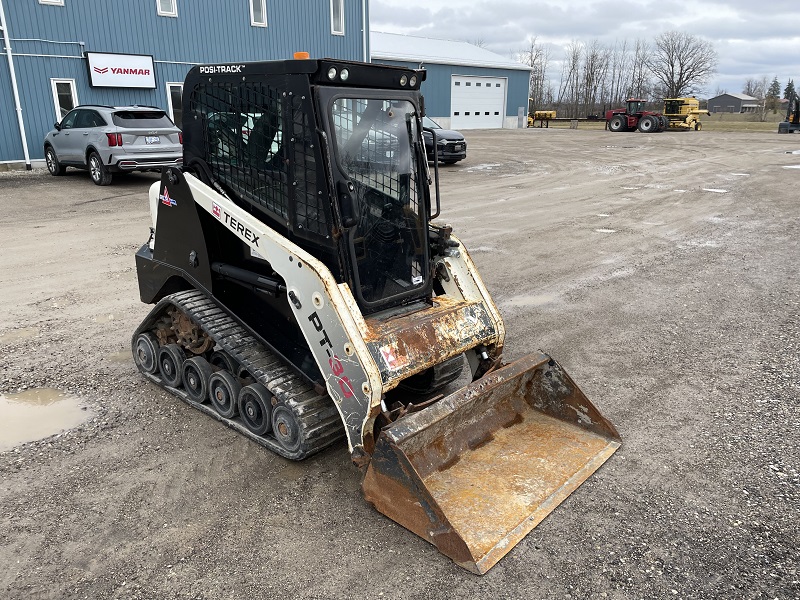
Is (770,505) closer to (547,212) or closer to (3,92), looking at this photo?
(547,212)

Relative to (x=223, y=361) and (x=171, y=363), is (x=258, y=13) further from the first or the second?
(x=223, y=361)

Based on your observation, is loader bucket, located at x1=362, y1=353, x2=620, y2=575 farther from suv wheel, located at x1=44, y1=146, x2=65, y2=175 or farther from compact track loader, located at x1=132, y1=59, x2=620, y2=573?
suv wheel, located at x1=44, y1=146, x2=65, y2=175

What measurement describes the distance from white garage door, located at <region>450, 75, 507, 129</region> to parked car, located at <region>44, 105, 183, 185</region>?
27212mm

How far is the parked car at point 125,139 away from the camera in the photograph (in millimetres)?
13773

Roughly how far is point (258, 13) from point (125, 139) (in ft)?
31.0

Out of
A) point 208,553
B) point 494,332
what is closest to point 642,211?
point 494,332

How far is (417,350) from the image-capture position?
3900 millimetres

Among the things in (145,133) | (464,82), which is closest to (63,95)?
(145,133)

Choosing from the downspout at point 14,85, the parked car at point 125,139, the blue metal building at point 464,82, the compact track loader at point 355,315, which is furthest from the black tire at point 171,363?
the blue metal building at point 464,82

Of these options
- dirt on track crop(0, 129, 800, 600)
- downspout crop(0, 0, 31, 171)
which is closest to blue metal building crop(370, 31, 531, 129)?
downspout crop(0, 0, 31, 171)

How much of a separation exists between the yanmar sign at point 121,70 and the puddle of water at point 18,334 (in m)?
13.7

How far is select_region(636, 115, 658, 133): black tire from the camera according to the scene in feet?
120

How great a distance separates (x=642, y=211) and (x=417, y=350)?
10.6 m

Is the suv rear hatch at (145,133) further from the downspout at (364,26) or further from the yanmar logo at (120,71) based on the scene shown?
the downspout at (364,26)
